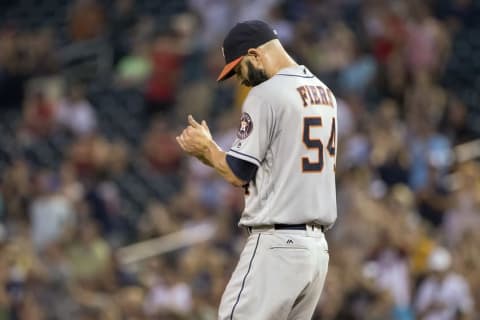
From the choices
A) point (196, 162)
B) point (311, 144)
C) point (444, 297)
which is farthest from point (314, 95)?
point (196, 162)

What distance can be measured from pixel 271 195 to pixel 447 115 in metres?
8.39

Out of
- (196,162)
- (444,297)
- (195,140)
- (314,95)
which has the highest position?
(314,95)

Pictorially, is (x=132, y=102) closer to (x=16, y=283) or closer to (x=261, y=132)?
(x=16, y=283)

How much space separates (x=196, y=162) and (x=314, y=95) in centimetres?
800

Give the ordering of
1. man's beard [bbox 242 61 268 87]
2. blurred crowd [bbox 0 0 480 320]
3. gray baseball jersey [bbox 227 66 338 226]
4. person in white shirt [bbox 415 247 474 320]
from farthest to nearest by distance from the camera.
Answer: blurred crowd [bbox 0 0 480 320] → person in white shirt [bbox 415 247 474 320] → man's beard [bbox 242 61 268 87] → gray baseball jersey [bbox 227 66 338 226]

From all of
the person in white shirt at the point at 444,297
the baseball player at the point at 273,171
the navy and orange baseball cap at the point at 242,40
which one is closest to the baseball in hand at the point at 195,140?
the baseball player at the point at 273,171

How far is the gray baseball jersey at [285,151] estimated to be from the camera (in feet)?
18.8

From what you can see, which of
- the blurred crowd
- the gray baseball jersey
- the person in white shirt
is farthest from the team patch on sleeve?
the person in white shirt

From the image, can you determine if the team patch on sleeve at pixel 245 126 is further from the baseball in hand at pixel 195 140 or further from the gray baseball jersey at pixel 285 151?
the baseball in hand at pixel 195 140

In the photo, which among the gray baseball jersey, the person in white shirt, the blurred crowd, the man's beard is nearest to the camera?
the gray baseball jersey

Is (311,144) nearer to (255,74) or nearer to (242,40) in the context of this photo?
(255,74)

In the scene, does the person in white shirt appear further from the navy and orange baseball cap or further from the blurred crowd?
the navy and orange baseball cap

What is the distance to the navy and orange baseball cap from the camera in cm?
583

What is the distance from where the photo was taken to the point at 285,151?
19.0 feet
